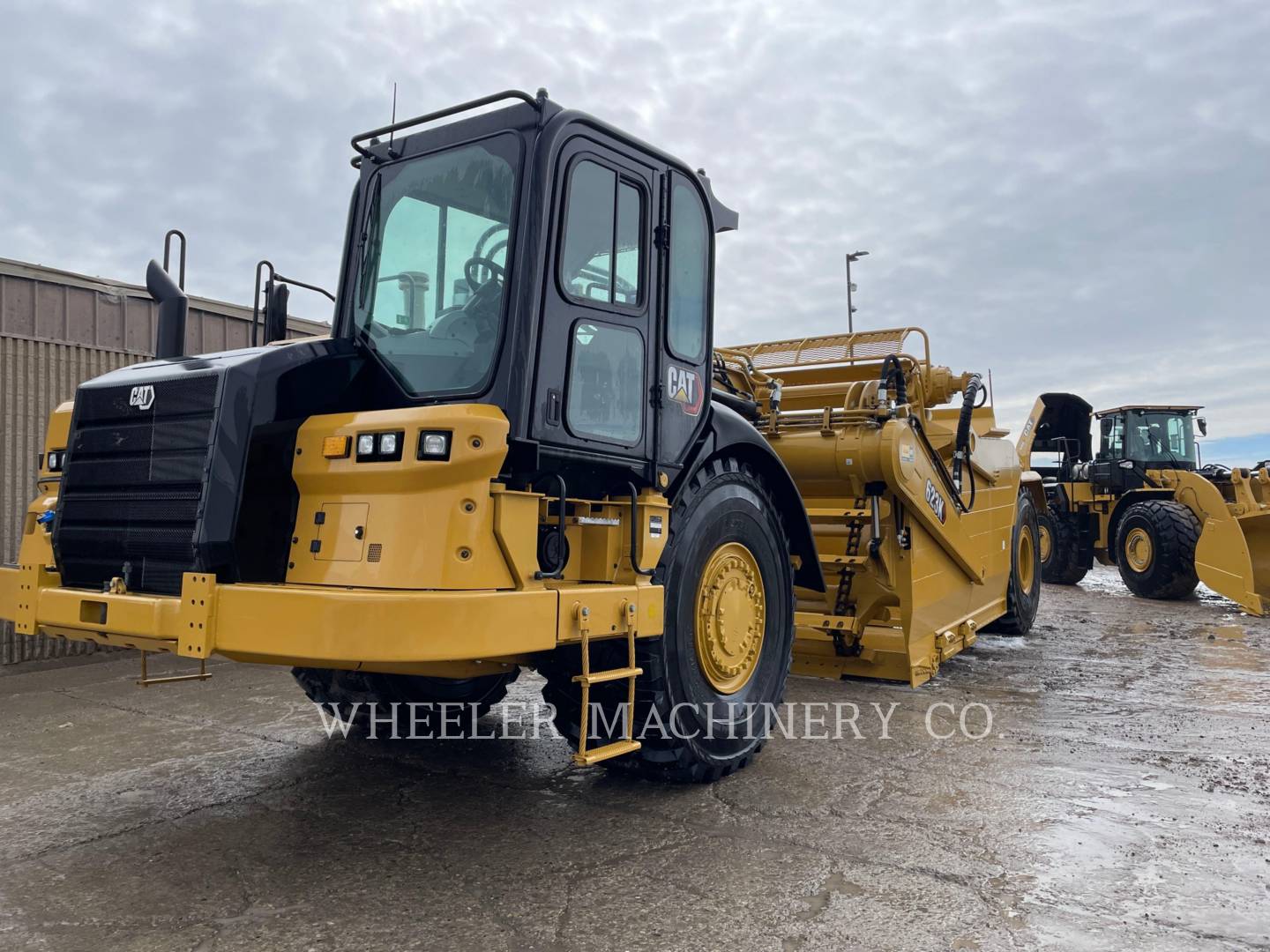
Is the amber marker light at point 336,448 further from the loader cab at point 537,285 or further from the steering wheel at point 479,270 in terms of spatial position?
the steering wheel at point 479,270

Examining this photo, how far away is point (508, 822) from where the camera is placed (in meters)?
3.58

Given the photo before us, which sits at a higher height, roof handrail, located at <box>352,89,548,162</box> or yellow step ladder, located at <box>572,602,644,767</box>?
roof handrail, located at <box>352,89,548,162</box>

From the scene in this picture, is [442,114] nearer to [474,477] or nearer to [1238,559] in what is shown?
[474,477]

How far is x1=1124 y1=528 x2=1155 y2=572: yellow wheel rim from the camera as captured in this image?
38.6 ft

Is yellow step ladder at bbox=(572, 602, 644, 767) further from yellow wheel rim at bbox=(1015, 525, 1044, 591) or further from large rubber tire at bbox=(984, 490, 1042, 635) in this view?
yellow wheel rim at bbox=(1015, 525, 1044, 591)

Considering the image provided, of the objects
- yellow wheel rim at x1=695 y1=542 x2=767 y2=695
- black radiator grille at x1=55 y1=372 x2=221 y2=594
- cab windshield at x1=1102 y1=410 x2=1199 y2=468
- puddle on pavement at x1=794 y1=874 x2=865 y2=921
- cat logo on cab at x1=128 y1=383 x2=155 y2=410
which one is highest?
cab windshield at x1=1102 y1=410 x2=1199 y2=468

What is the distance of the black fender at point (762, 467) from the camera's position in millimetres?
4066

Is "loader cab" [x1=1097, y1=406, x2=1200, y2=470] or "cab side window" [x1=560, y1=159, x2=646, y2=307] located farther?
"loader cab" [x1=1097, y1=406, x2=1200, y2=470]

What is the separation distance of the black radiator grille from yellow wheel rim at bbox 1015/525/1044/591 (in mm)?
7361

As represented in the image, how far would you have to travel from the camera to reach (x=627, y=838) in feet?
11.2

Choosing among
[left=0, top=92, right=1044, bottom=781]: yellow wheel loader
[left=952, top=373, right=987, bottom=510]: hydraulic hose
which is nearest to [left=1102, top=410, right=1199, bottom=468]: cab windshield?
[left=952, top=373, right=987, bottom=510]: hydraulic hose

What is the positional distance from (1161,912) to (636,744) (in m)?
1.69

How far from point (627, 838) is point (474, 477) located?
4.86 ft

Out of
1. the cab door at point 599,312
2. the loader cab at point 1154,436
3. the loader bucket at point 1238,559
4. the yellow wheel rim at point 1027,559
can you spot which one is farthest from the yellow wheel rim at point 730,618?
the loader cab at point 1154,436
